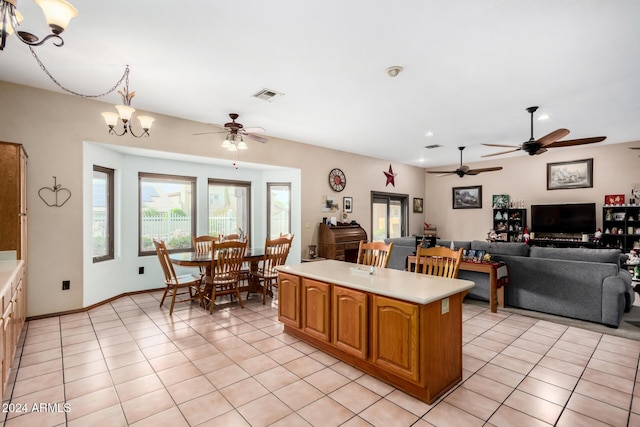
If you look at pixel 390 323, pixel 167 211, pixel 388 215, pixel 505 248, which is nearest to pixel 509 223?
pixel 388 215

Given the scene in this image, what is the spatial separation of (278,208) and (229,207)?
1.04 meters

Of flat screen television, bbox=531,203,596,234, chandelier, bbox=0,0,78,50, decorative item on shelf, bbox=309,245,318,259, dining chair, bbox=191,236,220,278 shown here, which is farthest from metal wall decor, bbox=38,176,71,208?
flat screen television, bbox=531,203,596,234

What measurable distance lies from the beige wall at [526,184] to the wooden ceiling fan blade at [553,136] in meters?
2.07

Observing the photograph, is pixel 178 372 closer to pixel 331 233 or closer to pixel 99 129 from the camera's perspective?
pixel 99 129

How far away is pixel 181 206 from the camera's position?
586 centimetres

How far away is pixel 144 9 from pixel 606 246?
867 cm

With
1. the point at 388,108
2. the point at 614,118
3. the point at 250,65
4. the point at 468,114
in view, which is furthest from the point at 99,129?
the point at 614,118

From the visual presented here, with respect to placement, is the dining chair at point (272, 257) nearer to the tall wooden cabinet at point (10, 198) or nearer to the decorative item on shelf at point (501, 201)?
the tall wooden cabinet at point (10, 198)

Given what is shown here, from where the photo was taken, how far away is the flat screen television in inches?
267

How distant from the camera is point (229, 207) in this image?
6488 mm

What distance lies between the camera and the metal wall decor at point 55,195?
3938 millimetres

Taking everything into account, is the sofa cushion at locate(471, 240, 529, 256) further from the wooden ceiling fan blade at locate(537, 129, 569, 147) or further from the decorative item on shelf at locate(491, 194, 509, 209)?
the decorative item on shelf at locate(491, 194, 509, 209)

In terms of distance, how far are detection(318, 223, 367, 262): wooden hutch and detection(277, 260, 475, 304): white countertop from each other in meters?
3.14

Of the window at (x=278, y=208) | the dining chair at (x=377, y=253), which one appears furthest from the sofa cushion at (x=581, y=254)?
the window at (x=278, y=208)
